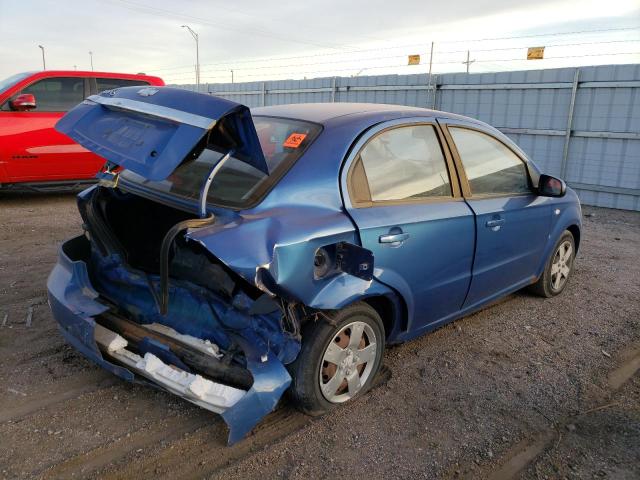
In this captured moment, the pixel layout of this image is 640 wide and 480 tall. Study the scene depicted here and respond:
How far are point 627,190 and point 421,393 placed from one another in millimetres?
8380

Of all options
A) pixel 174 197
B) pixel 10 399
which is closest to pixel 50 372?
pixel 10 399

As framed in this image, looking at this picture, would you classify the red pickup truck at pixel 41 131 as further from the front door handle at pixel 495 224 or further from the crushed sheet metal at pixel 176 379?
the front door handle at pixel 495 224

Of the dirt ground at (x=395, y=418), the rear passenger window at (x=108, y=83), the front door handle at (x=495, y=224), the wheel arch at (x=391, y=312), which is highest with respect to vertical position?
the rear passenger window at (x=108, y=83)

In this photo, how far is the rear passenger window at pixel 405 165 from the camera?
121 inches

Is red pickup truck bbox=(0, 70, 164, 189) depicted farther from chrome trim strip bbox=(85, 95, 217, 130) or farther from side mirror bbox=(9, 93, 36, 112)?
chrome trim strip bbox=(85, 95, 217, 130)

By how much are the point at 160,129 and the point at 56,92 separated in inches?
253

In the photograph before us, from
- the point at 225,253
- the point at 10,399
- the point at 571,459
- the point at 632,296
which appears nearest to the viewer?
the point at 225,253

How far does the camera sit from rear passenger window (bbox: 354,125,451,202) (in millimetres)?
3064

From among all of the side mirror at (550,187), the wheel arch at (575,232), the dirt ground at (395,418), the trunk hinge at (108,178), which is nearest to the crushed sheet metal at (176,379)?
the dirt ground at (395,418)

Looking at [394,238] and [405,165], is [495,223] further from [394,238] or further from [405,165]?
[394,238]

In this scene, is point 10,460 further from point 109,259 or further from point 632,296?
point 632,296

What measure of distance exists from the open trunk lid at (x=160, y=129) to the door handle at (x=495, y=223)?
70.2 inches

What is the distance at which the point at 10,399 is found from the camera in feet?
9.62

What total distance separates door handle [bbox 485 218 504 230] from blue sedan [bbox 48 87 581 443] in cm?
2
